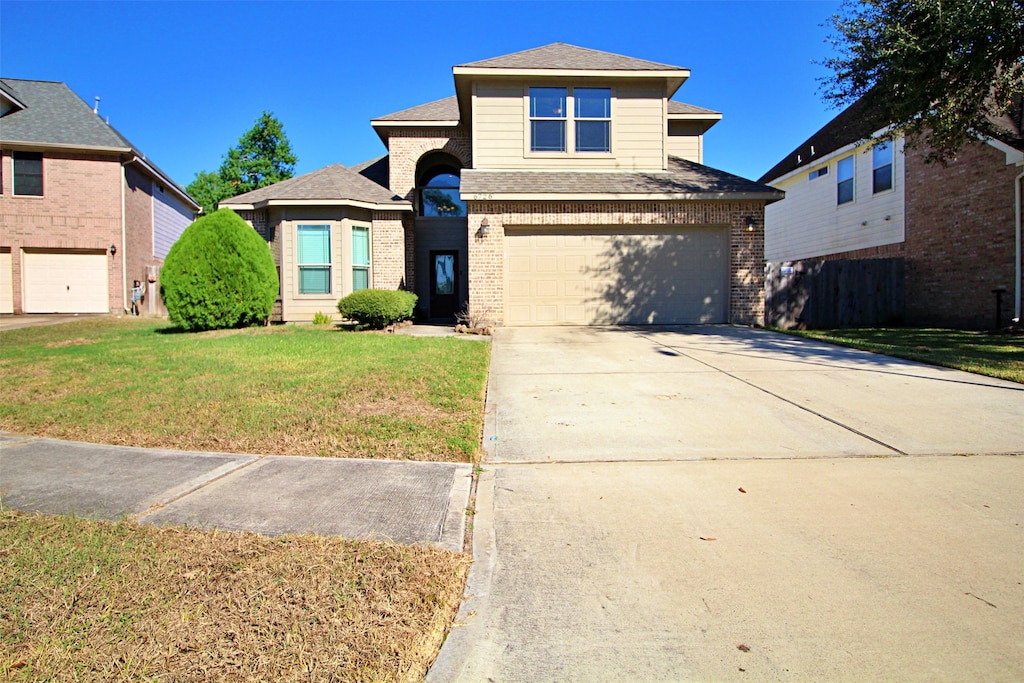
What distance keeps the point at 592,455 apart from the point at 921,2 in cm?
1070

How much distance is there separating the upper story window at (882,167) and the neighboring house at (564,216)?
6.67m

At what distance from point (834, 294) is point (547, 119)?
8592mm

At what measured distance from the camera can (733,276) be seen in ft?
46.9

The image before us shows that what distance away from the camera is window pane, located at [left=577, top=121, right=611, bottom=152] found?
15.2m

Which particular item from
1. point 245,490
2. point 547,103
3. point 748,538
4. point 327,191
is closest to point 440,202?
point 327,191

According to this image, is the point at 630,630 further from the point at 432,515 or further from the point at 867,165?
the point at 867,165

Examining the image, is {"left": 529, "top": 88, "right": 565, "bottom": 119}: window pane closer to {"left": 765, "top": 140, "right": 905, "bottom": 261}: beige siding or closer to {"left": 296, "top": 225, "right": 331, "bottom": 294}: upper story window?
{"left": 296, "top": 225, "right": 331, "bottom": 294}: upper story window

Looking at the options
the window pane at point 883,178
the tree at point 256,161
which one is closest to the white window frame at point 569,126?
the window pane at point 883,178

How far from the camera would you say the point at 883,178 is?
1862 cm

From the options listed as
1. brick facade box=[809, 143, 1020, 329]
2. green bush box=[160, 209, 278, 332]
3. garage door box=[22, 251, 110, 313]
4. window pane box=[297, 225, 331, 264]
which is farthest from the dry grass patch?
garage door box=[22, 251, 110, 313]

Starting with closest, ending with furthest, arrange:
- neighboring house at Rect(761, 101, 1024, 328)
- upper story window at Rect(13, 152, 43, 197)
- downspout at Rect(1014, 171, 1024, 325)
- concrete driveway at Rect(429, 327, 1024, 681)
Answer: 1. concrete driveway at Rect(429, 327, 1024, 681)
2. downspout at Rect(1014, 171, 1024, 325)
3. neighboring house at Rect(761, 101, 1024, 328)
4. upper story window at Rect(13, 152, 43, 197)

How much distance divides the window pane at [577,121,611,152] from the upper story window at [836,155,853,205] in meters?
9.99

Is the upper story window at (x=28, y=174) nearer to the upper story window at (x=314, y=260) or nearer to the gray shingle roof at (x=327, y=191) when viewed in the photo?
the gray shingle roof at (x=327, y=191)

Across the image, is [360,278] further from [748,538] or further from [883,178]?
[883,178]
